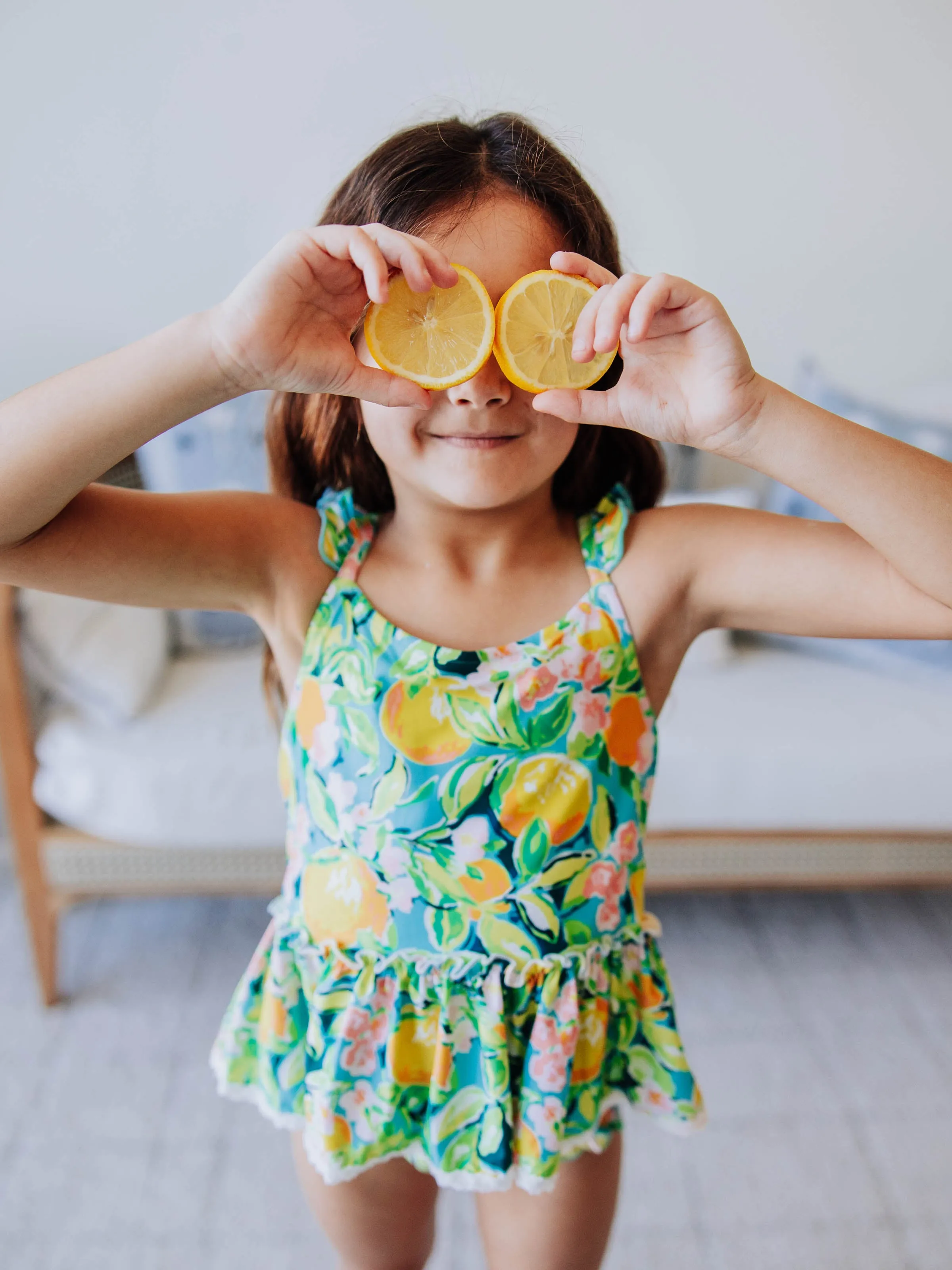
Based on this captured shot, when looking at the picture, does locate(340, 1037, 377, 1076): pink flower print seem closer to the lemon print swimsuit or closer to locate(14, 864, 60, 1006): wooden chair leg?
the lemon print swimsuit

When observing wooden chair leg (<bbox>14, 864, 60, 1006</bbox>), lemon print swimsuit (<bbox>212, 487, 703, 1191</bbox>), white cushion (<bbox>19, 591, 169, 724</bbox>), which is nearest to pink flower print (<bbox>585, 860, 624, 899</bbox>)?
lemon print swimsuit (<bbox>212, 487, 703, 1191</bbox>)

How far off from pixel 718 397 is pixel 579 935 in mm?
468

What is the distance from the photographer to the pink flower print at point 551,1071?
83 cm

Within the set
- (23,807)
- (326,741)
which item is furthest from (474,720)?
(23,807)

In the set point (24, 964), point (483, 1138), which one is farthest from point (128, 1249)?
point (483, 1138)

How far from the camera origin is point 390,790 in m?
0.84

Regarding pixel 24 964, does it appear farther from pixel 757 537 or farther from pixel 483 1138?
pixel 757 537

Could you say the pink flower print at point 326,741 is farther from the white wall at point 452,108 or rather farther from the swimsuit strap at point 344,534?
the white wall at point 452,108

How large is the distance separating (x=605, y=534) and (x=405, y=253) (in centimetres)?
34

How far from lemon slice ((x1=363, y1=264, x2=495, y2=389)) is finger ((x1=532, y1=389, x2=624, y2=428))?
0.05 meters

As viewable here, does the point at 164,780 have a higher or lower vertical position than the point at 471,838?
lower

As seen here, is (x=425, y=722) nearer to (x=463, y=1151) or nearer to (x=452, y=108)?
(x=463, y=1151)

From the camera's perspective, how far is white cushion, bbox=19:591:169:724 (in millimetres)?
1697

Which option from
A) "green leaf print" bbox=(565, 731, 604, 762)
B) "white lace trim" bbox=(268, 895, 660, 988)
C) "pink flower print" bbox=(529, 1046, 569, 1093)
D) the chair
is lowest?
the chair
